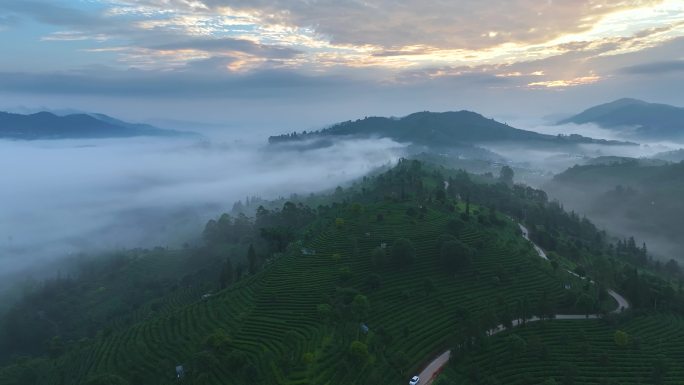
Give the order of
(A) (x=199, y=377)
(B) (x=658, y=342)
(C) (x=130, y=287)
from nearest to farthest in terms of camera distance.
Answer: (A) (x=199, y=377), (B) (x=658, y=342), (C) (x=130, y=287)

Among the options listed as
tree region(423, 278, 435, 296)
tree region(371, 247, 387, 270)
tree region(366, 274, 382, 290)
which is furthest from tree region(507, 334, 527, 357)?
tree region(371, 247, 387, 270)

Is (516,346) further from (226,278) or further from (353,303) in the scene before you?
(226,278)

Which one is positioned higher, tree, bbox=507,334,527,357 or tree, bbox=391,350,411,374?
tree, bbox=507,334,527,357

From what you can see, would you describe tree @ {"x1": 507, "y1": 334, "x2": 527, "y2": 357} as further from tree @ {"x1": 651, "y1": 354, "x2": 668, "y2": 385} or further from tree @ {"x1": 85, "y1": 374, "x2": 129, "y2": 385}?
tree @ {"x1": 85, "y1": 374, "x2": 129, "y2": 385}

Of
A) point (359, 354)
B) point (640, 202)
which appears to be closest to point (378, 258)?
point (359, 354)

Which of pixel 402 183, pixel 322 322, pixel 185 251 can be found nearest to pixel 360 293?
pixel 322 322

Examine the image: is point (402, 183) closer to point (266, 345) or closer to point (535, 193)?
point (535, 193)
